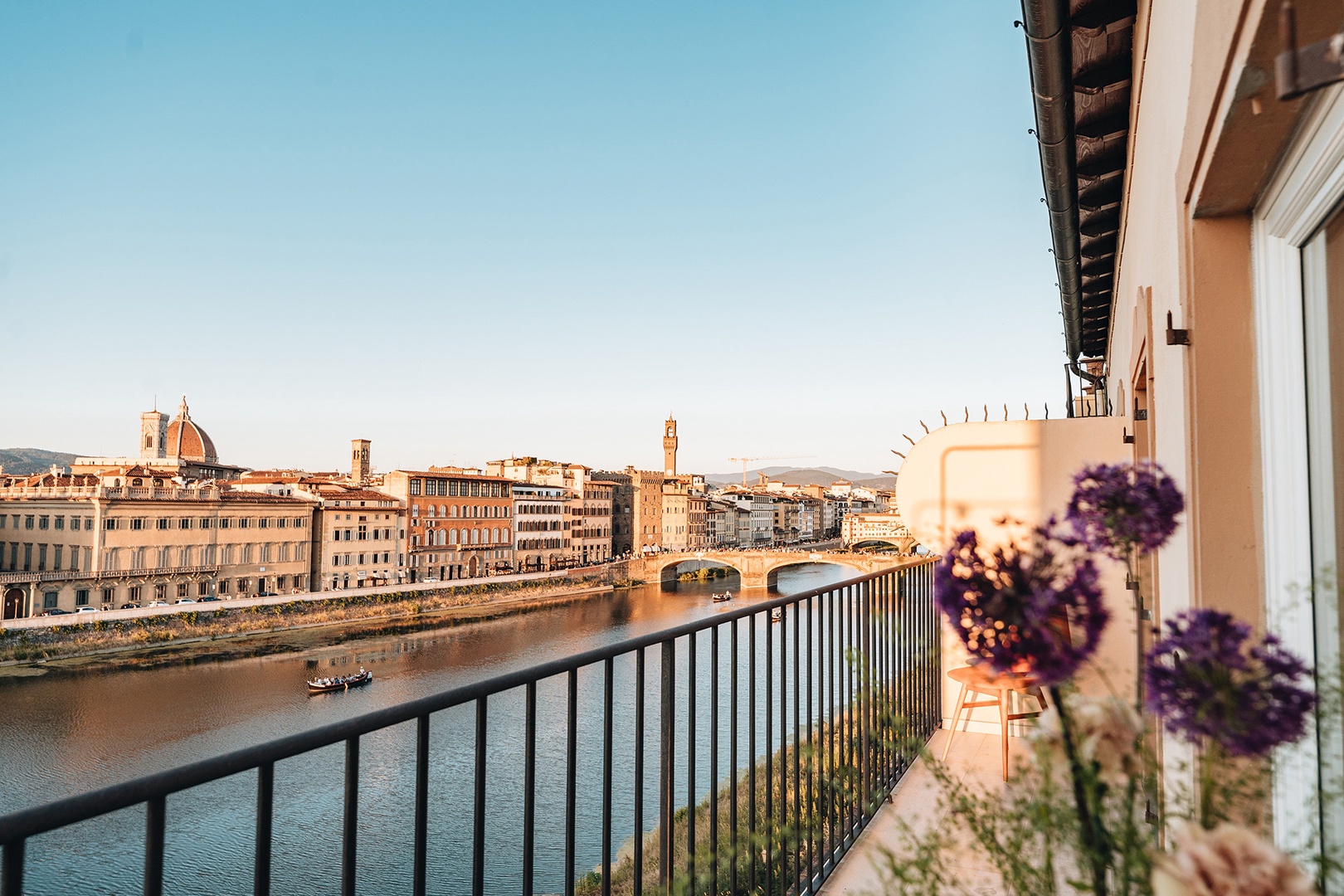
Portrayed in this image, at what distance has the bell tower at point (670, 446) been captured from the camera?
76312 mm

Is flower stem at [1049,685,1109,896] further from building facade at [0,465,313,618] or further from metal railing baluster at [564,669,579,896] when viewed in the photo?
building facade at [0,465,313,618]

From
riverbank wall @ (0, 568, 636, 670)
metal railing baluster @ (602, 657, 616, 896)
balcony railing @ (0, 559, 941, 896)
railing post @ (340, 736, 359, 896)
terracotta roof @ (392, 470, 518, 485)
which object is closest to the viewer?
balcony railing @ (0, 559, 941, 896)

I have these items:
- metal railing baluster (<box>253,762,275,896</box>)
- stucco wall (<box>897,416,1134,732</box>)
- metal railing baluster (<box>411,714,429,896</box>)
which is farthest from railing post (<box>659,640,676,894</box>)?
stucco wall (<box>897,416,1134,732</box>)

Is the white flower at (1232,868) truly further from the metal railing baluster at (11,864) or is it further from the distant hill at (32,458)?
the distant hill at (32,458)

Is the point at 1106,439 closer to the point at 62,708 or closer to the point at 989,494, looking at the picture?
the point at 989,494

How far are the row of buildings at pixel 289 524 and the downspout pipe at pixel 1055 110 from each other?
1269 inches

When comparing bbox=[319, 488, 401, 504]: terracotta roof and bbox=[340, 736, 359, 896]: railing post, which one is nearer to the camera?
bbox=[340, 736, 359, 896]: railing post

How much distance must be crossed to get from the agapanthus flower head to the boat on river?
22938 millimetres

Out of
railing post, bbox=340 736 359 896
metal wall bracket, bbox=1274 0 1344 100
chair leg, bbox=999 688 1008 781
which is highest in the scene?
metal wall bracket, bbox=1274 0 1344 100

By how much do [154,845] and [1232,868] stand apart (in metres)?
0.77

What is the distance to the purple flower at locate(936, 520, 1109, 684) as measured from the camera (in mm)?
501

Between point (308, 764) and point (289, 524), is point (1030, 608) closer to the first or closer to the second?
point (308, 764)

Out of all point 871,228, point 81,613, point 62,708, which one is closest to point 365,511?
point 81,613

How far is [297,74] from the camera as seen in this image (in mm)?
A: 28312
